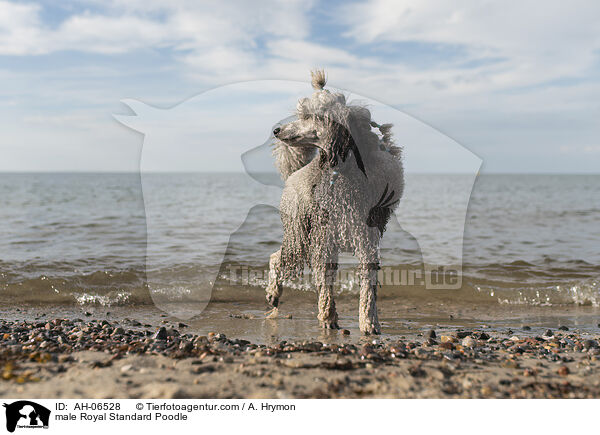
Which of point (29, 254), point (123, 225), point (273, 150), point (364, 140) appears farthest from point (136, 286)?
point (123, 225)

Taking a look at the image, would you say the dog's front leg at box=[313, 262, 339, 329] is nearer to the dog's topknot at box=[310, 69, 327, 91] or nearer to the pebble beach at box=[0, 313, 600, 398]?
the pebble beach at box=[0, 313, 600, 398]

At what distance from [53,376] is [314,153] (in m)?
3.43

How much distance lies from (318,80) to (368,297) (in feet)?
8.40

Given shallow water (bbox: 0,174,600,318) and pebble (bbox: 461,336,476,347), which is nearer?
pebble (bbox: 461,336,476,347)

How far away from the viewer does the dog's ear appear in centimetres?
488

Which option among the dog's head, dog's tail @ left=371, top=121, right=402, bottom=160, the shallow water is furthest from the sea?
the dog's head

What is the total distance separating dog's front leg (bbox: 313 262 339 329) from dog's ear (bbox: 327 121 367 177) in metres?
1.36

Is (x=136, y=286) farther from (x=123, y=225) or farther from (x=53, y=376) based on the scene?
(x=123, y=225)

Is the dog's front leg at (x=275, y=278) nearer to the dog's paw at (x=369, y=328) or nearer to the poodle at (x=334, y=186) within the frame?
the poodle at (x=334, y=186)

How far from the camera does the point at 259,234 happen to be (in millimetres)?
13883

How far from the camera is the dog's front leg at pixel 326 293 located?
577 centimetres

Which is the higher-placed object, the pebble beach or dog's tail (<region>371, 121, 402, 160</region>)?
dog's tail (<region>371, 121, 402, 160</region>)
